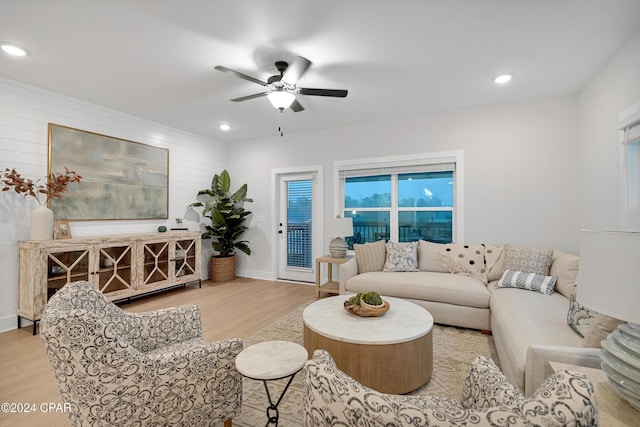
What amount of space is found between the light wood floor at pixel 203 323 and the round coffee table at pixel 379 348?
1267 millimetres

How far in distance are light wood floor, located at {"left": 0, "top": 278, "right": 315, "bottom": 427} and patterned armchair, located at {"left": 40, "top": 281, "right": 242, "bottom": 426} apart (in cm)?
88

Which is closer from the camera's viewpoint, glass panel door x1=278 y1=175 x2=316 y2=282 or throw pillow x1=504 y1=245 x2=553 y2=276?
throw pillow x1=504 y1=245 x2=553 y2=276

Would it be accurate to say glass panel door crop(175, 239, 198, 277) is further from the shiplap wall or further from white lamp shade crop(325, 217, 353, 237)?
white lamp shade crop(325, 217, 353, 237)

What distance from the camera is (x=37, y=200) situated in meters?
3.26

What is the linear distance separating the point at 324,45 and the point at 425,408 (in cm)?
255

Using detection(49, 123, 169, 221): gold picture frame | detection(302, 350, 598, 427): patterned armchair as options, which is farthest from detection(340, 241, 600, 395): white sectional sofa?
detection(49, 123, 169, 221): gold picture frame

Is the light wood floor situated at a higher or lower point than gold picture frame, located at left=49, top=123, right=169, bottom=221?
lower

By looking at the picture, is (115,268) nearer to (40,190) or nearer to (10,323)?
(10,323)

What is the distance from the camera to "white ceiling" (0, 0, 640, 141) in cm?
199

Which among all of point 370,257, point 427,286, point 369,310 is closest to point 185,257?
point 370,257

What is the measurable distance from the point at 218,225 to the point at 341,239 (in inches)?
88.4

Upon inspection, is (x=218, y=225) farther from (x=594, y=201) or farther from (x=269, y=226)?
(x=594, y=201)

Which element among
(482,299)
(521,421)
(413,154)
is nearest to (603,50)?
(413,154)

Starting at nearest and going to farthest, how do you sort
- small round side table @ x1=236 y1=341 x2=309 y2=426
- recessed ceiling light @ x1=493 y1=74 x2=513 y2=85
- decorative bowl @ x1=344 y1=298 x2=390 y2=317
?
small round side table @ x1=236 y1=341 x2=309 y2=426, decorative bowl @ x1=344 y1=298 x2=390 y2=317, recessed ceiling light @ x1=493 y1=74 x2=513 y2=85
